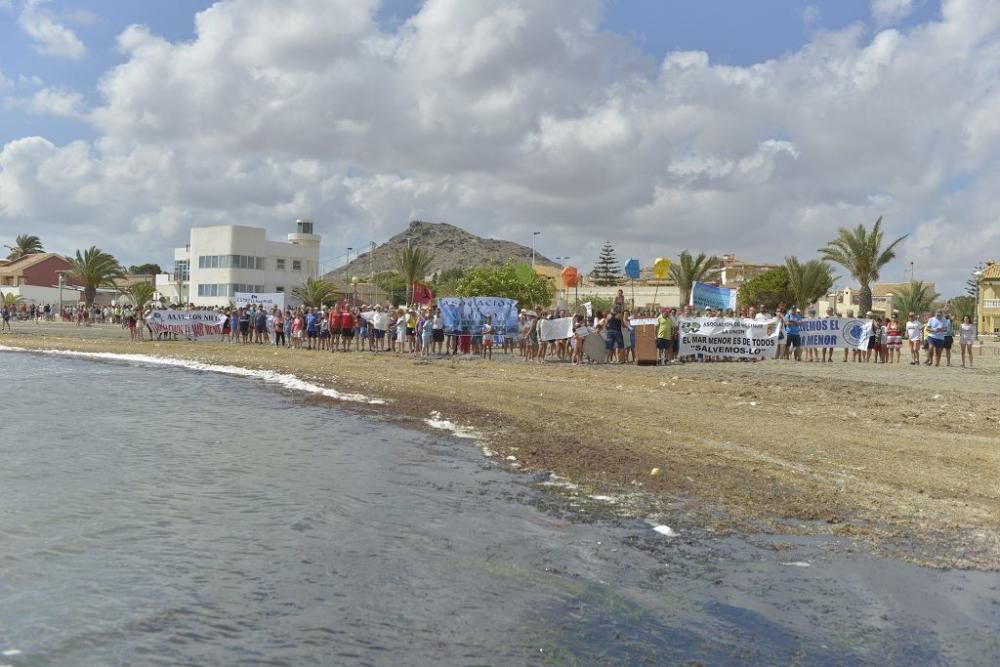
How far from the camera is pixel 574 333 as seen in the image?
86.3 ft

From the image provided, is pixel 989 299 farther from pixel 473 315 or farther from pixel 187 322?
pixel 187 322

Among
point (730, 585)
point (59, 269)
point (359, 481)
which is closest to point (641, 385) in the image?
point (359, 481)

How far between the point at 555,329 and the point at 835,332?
27.7 ft

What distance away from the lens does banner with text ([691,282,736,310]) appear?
98.7 feet

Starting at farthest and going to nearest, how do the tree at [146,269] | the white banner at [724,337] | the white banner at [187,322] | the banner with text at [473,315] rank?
the tree at [146,269], the white banner at [187,322], the banner with text at [473,315], the white banner at [724,337]

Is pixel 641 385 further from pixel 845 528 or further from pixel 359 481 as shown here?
pixel 845 528

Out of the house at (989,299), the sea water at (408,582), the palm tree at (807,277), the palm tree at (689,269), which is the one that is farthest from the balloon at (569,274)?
the sea water at (408,582)

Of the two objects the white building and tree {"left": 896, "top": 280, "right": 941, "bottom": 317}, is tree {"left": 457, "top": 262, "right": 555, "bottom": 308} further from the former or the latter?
tree {"left": 896, "top": 280, "right": 941, "bottom": 317}

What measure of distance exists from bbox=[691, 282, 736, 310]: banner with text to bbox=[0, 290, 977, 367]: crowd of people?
1.88ft

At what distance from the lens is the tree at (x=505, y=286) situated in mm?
68000

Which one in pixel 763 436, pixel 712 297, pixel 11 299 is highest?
pixel 712 297

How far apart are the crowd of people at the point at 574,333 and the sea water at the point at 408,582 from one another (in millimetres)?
14678

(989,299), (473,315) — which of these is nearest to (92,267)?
(473,315)

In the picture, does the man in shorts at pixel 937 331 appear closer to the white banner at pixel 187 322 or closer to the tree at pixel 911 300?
the white banner at pixel 187 322
